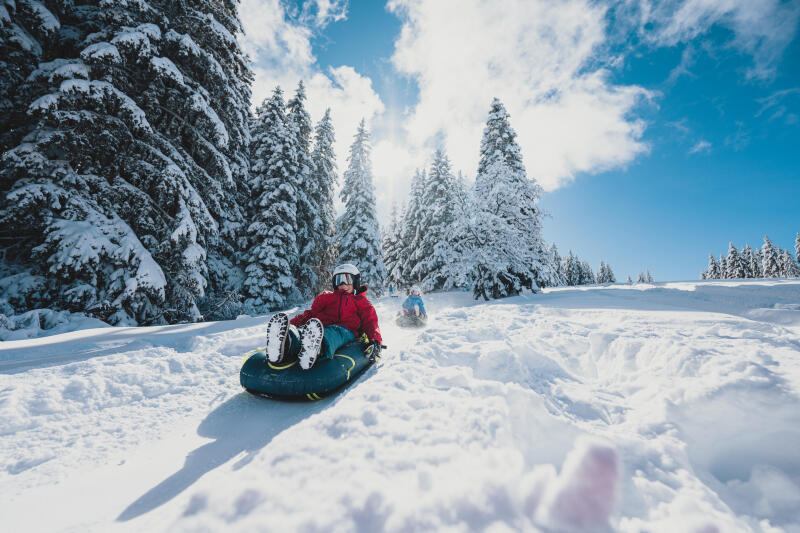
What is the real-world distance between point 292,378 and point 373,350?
4.08 ft

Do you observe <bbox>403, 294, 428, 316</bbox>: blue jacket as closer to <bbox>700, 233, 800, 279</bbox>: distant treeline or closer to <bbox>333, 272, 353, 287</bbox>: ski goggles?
<bbox>333, 272, 353, 287</bbox>: ski goggles

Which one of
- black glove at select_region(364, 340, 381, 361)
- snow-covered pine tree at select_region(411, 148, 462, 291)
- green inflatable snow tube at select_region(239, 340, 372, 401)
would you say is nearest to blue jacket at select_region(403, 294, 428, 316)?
black glove at select_region(364, 340, 381, 361)

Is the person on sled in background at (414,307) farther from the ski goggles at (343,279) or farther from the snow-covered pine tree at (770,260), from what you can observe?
the snow-covered pine tree at (770,260)

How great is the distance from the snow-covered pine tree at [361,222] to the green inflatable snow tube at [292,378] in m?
15.1

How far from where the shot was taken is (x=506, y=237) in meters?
12.7

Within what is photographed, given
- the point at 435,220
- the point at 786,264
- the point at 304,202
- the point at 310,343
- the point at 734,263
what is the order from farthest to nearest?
1. the point at 786,264
2. the point at 734,263
3. the point at 435,220
4. the point at 304,202
5. the point at 310,343

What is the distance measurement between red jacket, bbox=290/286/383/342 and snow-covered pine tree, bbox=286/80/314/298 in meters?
11.3

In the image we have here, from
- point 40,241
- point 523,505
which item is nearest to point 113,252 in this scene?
point 40,241

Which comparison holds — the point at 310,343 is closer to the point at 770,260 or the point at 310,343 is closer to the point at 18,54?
the point at 18,54

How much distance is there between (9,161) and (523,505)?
31.5 ft

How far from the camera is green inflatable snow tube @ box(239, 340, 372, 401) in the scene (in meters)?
2.97

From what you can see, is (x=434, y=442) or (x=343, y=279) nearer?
(x=434, y=442)

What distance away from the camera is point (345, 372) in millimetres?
3266

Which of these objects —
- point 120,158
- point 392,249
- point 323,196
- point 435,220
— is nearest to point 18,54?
point 120,158
